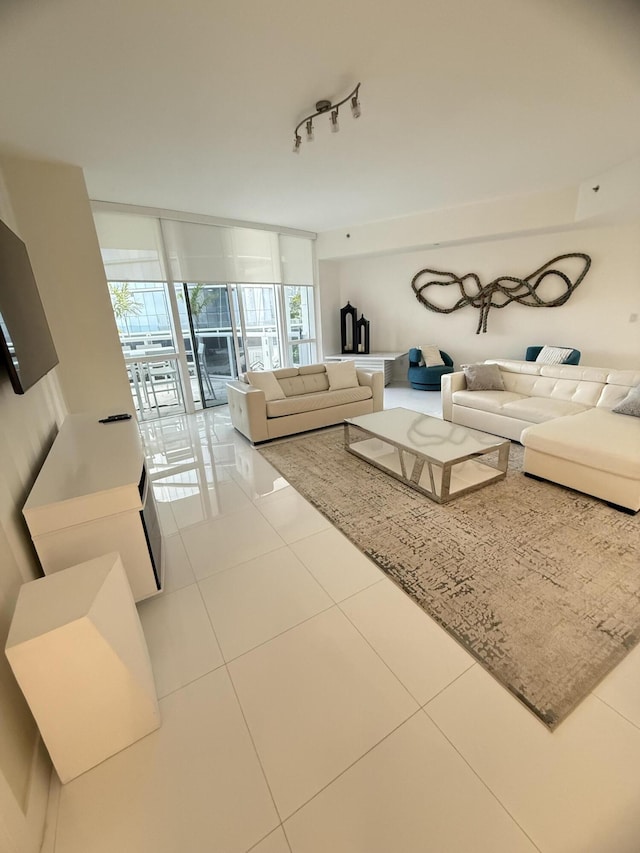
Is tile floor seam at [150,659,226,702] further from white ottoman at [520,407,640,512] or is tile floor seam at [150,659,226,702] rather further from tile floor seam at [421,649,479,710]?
white ottoman at [520,407,640,512]

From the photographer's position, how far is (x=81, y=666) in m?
1.00

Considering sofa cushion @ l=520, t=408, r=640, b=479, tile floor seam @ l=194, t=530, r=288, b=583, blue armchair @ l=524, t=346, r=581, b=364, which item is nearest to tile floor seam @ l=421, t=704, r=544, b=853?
tile floor seam @ l=194, t=530, r=288, b=583

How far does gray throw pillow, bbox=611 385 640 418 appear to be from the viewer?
2.71m

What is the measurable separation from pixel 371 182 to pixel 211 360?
3331 mm

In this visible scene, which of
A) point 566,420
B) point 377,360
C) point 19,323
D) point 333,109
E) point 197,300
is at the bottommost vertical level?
point 566,420

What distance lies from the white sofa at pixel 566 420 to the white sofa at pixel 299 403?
102cm

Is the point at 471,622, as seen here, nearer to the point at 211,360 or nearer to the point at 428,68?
the point at 428,68

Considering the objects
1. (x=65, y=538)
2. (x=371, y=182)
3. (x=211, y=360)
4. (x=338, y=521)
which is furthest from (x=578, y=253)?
(x=65, y=538)

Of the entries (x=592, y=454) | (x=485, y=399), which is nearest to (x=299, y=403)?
(x=485, y=399)

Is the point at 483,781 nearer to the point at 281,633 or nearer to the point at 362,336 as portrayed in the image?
the point at 281,633

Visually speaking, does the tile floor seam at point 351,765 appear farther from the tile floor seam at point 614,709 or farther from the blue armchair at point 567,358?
the blue armchair at point 567,358

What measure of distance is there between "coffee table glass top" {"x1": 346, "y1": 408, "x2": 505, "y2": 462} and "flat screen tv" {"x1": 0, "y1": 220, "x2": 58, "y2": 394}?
2350 millimetres

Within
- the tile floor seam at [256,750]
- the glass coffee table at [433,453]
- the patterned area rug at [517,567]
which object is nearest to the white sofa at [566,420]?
the patterned area rug at [517,567]

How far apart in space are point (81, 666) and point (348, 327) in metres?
6.41
